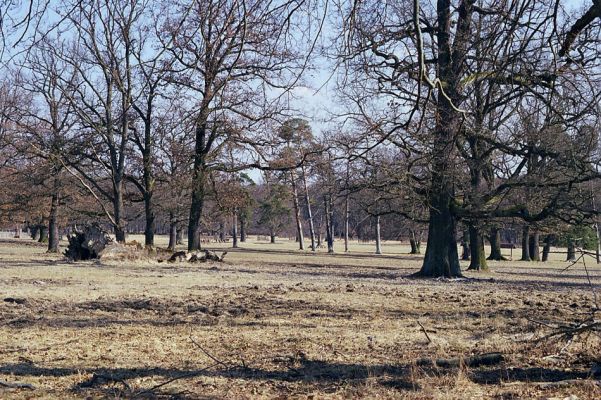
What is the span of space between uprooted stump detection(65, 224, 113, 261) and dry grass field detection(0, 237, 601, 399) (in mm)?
11605

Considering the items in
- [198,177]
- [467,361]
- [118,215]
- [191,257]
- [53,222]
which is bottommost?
[467,361]

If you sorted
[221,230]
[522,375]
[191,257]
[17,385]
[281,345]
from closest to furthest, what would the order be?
1. [17,385]
2. [522,375]
3. [281,345]
4. [191,257]
5. [221,230]

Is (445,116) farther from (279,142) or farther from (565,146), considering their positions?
(279,142)

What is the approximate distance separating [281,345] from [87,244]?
1945 cm

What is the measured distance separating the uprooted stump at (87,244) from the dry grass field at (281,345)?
11605 mm

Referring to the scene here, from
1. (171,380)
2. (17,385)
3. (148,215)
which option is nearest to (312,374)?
(171,380)

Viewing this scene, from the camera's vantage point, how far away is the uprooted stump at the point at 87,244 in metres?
25.5

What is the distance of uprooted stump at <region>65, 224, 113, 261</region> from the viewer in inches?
1005

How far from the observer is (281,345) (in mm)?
7883

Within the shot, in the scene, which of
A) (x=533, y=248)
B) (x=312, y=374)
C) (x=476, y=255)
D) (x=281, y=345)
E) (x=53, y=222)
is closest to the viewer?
(x=312, y=374)

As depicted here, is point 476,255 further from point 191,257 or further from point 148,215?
point 148,215

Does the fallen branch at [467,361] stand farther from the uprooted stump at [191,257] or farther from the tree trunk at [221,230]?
the tree trunk at [221,230]

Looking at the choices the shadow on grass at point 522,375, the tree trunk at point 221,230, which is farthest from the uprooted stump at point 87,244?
the tree trunk at point 221,230

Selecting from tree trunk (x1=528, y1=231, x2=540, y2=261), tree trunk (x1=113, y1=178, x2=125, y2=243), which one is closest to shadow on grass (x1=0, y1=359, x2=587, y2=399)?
tree trunk (x1=113, y1=178, x2=125, y2=243)
